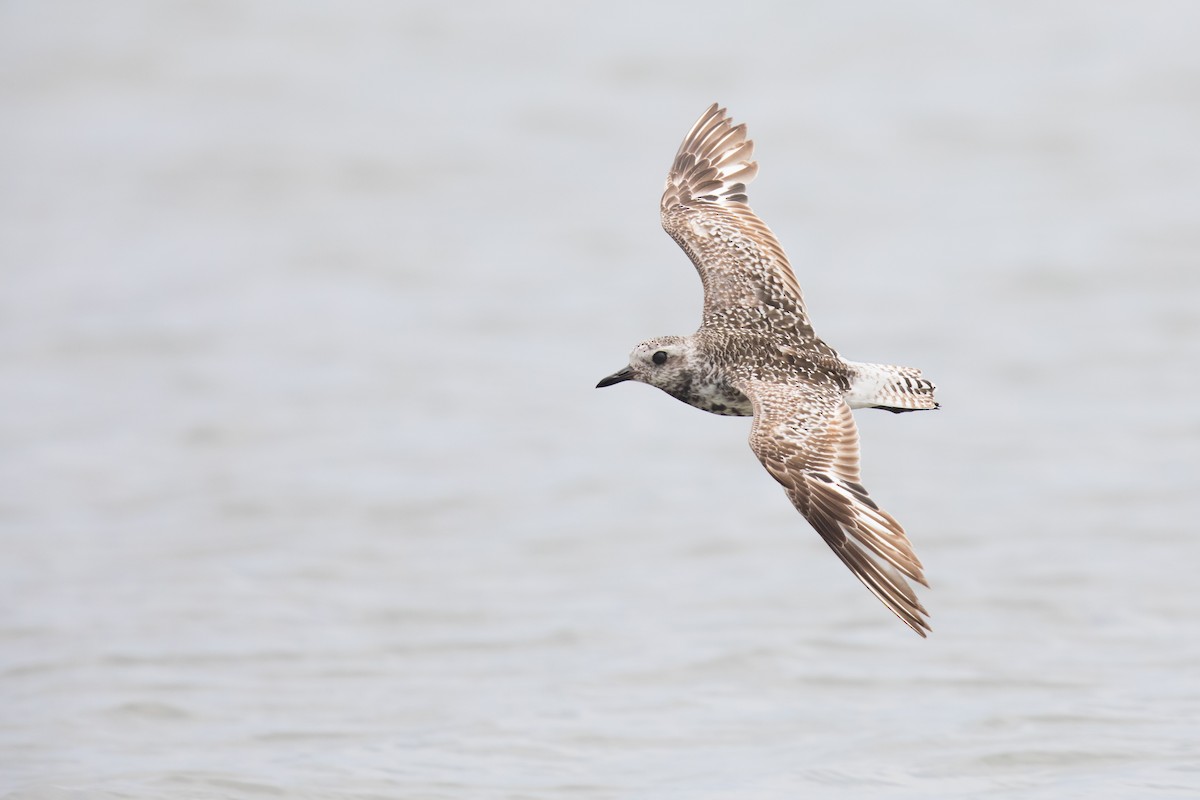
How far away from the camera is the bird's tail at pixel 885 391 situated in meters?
11.1

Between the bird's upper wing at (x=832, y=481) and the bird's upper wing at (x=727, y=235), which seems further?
the bird's upper wing at (x=727, y=235)

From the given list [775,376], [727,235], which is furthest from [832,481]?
[727,235]

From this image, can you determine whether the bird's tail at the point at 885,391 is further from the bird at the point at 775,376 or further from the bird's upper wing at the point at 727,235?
the bird's upper wing at the point at 727,235

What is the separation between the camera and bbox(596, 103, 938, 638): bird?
987 centimetres

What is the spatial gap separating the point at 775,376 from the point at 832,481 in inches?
42.7

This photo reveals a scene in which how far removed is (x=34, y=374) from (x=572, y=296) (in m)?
7.31

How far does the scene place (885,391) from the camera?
11164 mm

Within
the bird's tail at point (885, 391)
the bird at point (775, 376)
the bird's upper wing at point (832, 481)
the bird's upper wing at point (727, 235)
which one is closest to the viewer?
the bird's upper wing at point (832, 481)

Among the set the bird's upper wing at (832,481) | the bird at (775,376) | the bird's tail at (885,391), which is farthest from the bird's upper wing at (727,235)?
the bird's upper wing at (832,481)

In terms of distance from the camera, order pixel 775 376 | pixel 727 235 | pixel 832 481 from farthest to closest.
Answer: pixel 727 235, pixel 775 376, pixel 832 481

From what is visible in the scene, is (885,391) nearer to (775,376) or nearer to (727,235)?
(775,376)

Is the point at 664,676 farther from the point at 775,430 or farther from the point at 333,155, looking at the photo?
the point at 333,155

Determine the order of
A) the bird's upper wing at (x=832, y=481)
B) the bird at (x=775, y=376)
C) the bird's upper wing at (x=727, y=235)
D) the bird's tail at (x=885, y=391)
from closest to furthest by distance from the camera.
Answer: the bird's upper wing at (x=832, y=481), the bird at (x=775, y=376), the bird's tail at (x=885, y=391), the bird's upper wing at (x=727, y=235)

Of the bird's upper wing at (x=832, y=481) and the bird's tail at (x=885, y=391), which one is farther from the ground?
the bird's tail at (x=885, y=391)
